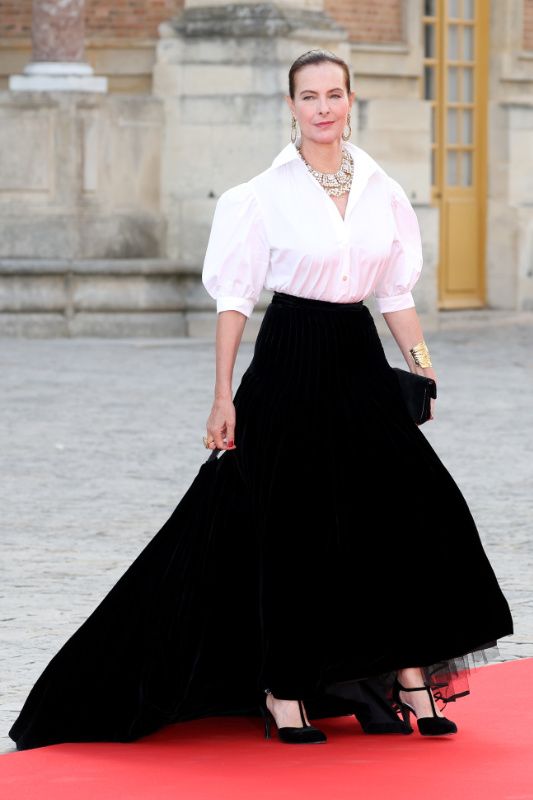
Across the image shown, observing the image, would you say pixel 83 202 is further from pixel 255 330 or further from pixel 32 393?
pixel 32 393

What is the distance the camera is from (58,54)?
1688cm

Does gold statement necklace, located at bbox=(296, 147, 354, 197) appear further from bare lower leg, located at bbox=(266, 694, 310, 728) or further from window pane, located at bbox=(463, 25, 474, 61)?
window pane, located at bbox=(463, 25, 474, 61)

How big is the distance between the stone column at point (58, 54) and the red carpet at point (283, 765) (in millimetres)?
12330

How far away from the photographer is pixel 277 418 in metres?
4.80

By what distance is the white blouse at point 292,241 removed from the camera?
15.7ft

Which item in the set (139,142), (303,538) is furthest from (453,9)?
(303,538)

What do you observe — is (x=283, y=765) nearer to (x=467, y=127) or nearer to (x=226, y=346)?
(x=226, y=346)

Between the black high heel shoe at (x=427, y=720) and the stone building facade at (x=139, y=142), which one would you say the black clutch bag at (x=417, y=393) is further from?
the stone building facade at (x=139, y=142)

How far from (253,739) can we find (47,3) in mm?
12859

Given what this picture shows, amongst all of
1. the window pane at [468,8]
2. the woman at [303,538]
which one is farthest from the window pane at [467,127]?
the woman at [303,538]

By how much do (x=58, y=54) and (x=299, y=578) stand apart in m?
12.8

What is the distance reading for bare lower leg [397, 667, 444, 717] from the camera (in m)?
4.74

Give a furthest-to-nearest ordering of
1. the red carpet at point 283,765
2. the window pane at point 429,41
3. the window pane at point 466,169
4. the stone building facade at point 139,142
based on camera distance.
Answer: the window pane at point 466,169, the window pane at point 429,41, the stone building facade at point 139,142, the red carpet at point 283,765

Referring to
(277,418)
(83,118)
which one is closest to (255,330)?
(83,118)
